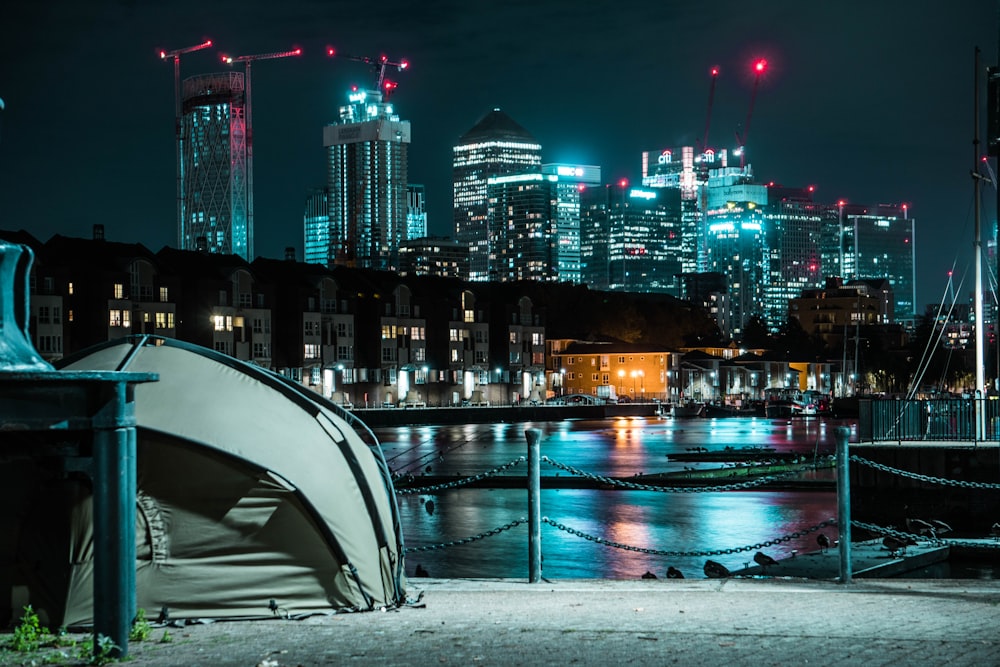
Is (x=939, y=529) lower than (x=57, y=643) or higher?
lower

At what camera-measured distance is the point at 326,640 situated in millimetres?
10289

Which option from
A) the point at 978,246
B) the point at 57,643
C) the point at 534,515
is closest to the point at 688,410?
the point at 978,246

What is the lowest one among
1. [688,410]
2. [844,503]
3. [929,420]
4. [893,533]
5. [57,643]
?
[688,410]

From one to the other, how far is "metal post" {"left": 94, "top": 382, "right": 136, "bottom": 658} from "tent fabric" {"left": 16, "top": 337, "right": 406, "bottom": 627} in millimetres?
2514

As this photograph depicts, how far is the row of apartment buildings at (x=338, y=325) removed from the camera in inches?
3659

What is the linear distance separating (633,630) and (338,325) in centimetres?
10705

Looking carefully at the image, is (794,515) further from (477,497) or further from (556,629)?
(556,629)

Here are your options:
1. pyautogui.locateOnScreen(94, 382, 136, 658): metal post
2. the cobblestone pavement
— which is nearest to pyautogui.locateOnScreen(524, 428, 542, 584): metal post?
the cobblestone pavement

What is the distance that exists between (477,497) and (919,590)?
31.7 m

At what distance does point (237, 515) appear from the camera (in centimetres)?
1205

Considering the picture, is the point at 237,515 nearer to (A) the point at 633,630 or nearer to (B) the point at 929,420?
(A) the point at 633,630

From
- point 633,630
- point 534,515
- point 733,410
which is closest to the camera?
point 633,630

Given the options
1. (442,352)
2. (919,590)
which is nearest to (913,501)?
(919,590)

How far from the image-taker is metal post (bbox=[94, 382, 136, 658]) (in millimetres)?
8938
